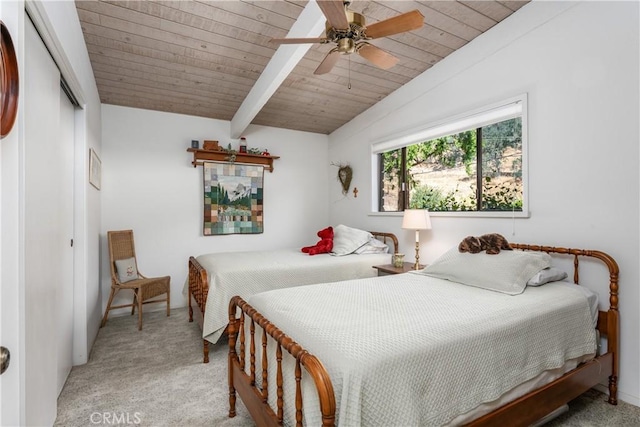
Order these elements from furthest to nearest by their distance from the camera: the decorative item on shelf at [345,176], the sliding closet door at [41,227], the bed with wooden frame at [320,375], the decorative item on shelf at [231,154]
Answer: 1. the decorative item on shelf at [345,176]
2. the decorative item on shelf at [231,154]
3. the sliding closet door at [41,227]
4. the bed with wooden frame at [320,375]

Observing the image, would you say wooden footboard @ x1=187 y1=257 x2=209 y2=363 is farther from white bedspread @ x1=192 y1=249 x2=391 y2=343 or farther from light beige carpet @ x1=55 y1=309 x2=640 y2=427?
light beige carpet @ x1=55 y1=309 x2=640 y2=427

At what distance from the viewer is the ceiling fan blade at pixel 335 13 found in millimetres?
1660

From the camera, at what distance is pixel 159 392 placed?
221 centimetres

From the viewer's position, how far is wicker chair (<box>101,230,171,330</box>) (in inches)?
134

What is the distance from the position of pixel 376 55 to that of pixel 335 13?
597 millimetres

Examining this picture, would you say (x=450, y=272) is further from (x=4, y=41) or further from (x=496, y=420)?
(x=4, y=41)

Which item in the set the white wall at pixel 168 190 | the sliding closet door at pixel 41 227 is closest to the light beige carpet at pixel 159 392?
the sliding closet door at pixel 41 227

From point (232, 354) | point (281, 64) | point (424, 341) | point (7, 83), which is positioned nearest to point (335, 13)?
point (281, 64)

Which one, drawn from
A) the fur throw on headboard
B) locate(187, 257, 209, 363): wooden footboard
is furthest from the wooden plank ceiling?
locate(187, 257, 209, 363): wooden footboard

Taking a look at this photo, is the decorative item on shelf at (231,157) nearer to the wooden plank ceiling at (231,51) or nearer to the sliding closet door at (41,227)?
the wooden plank ceiling at (231,51)

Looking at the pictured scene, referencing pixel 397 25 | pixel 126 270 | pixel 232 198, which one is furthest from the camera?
pixel 232 198

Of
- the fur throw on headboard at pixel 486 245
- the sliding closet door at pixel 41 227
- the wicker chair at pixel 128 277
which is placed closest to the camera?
the sliding closet door at pixel 41 227

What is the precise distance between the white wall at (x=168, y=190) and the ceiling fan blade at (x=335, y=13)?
9.87 feet

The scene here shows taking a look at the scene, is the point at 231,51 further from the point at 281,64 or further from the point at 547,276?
the point at 547,276
